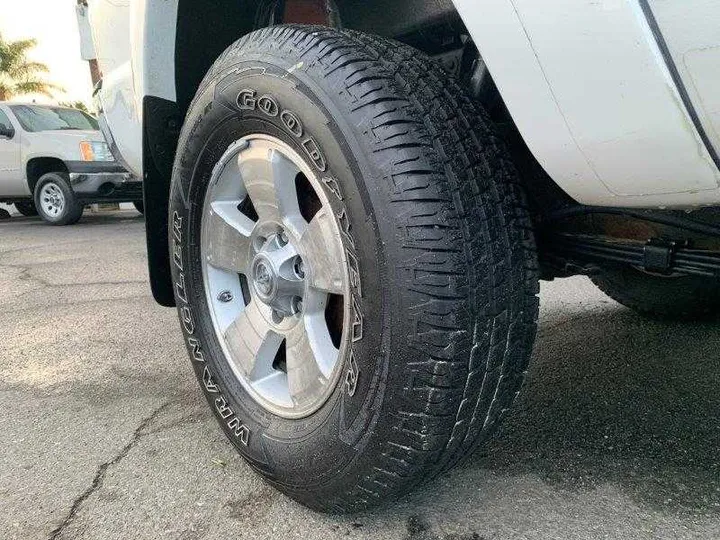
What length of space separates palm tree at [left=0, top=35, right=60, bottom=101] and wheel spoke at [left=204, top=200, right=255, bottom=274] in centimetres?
2789

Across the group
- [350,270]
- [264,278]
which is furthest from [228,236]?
[350,270]

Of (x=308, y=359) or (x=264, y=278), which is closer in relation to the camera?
(x=308, y=359)

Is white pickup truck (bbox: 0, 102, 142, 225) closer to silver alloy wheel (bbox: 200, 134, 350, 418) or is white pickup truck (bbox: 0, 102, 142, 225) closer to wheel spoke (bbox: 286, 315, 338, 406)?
silver alloy wheel (bbox: 200, 134, 350, 418)

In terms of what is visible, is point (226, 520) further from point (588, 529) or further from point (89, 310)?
point (89, 310)

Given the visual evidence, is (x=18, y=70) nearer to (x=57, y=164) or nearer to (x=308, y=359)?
(x=57, y=164)

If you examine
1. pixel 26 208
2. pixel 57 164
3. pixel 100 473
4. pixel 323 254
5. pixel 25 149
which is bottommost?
pixel 26 208

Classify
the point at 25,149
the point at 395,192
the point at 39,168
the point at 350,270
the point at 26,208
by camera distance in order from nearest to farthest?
the point at 395,192
the point at 350,270
the point at 25,149
the point at 39,168
the point at 26,208

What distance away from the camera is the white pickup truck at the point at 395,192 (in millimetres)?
959

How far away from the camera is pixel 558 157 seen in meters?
1.08

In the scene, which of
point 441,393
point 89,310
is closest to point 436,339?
point 441,393

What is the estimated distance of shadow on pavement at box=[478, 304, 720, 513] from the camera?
5.29 ft

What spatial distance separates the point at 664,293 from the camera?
2689 mm

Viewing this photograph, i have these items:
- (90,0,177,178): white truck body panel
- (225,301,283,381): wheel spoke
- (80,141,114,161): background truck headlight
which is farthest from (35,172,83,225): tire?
(225,301,283,381): wheel spoke

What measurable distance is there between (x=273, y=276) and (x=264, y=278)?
1.8 inches
